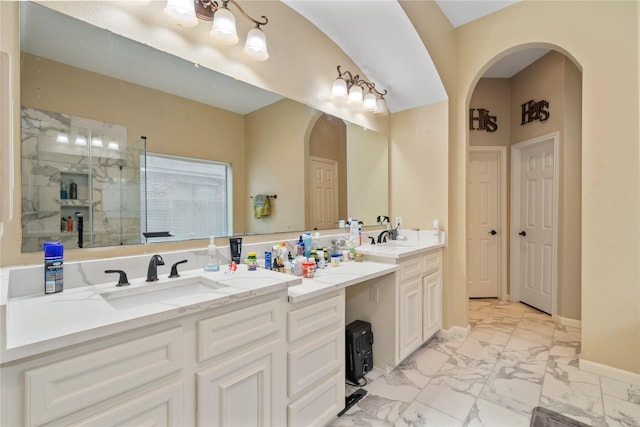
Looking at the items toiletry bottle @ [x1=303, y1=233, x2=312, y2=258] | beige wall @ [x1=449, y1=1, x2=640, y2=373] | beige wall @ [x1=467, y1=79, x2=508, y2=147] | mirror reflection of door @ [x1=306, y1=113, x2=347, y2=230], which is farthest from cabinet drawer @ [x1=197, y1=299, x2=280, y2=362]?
beige wall @ [x1=467, y1=79, x2=508, y2=147]

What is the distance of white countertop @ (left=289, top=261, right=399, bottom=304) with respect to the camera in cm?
139

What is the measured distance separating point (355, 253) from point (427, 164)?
1236 millimetres

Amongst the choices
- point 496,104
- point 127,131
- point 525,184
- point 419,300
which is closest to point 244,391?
point 127,131

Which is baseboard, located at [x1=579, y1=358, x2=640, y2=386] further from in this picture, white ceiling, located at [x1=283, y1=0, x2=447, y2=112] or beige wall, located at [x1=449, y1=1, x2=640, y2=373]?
white ceiling, located at [x1=283, y1=0, x2=447, y2=112]

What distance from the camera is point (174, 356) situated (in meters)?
0.97

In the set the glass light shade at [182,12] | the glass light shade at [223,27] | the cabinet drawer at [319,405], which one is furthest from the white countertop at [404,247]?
the glass light shade at [182,12]

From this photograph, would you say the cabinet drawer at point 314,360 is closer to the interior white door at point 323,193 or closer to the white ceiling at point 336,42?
the interior white door at point 323,193

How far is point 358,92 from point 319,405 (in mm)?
2248

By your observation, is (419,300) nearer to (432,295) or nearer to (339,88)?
(432,295)

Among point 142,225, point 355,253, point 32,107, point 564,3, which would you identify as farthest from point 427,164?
point 32,107

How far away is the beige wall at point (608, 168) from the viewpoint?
6.49 ft

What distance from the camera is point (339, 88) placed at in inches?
91.3

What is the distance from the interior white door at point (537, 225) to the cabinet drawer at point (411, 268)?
1.93 m

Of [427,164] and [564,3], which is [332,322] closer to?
[427,164]
